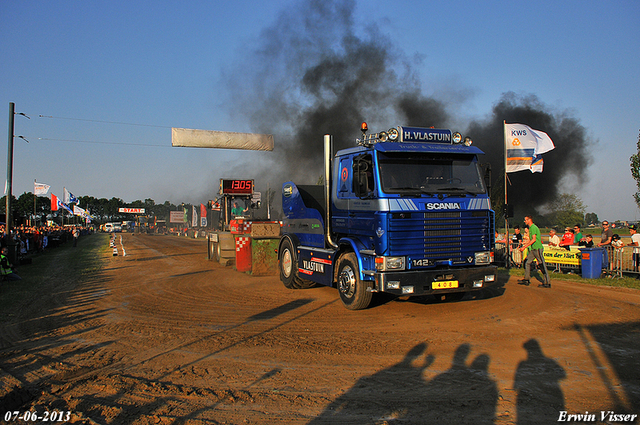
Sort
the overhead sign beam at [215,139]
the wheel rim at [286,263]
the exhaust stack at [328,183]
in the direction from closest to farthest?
the exhaust stack at [328,183], the wheel rim at [286,263], the overhead sign beam at [215,139]

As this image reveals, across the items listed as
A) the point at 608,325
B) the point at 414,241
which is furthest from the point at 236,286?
the point at 608,325

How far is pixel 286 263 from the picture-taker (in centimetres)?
1164

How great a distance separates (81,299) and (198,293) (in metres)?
2.62

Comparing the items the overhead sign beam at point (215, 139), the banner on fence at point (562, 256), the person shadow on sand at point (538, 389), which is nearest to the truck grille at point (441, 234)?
the person shadow on sand at point (538, 389)

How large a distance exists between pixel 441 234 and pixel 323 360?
136 inches

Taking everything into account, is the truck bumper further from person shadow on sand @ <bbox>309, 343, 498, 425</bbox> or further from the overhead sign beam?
Result: the overhead sign beam

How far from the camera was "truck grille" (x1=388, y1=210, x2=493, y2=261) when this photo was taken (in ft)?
24.9

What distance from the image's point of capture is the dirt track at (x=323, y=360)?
412 centimetres

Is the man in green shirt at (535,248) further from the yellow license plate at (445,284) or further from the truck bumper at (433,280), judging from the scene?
the yellow license plate at (445,284)

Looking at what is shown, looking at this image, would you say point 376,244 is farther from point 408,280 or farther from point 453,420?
point 453,420

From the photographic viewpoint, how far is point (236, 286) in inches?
473

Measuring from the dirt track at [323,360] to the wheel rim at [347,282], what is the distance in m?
0.43

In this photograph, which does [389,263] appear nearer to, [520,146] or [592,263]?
[592,263]

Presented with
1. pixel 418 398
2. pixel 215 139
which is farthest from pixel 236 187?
pixel 418 398
